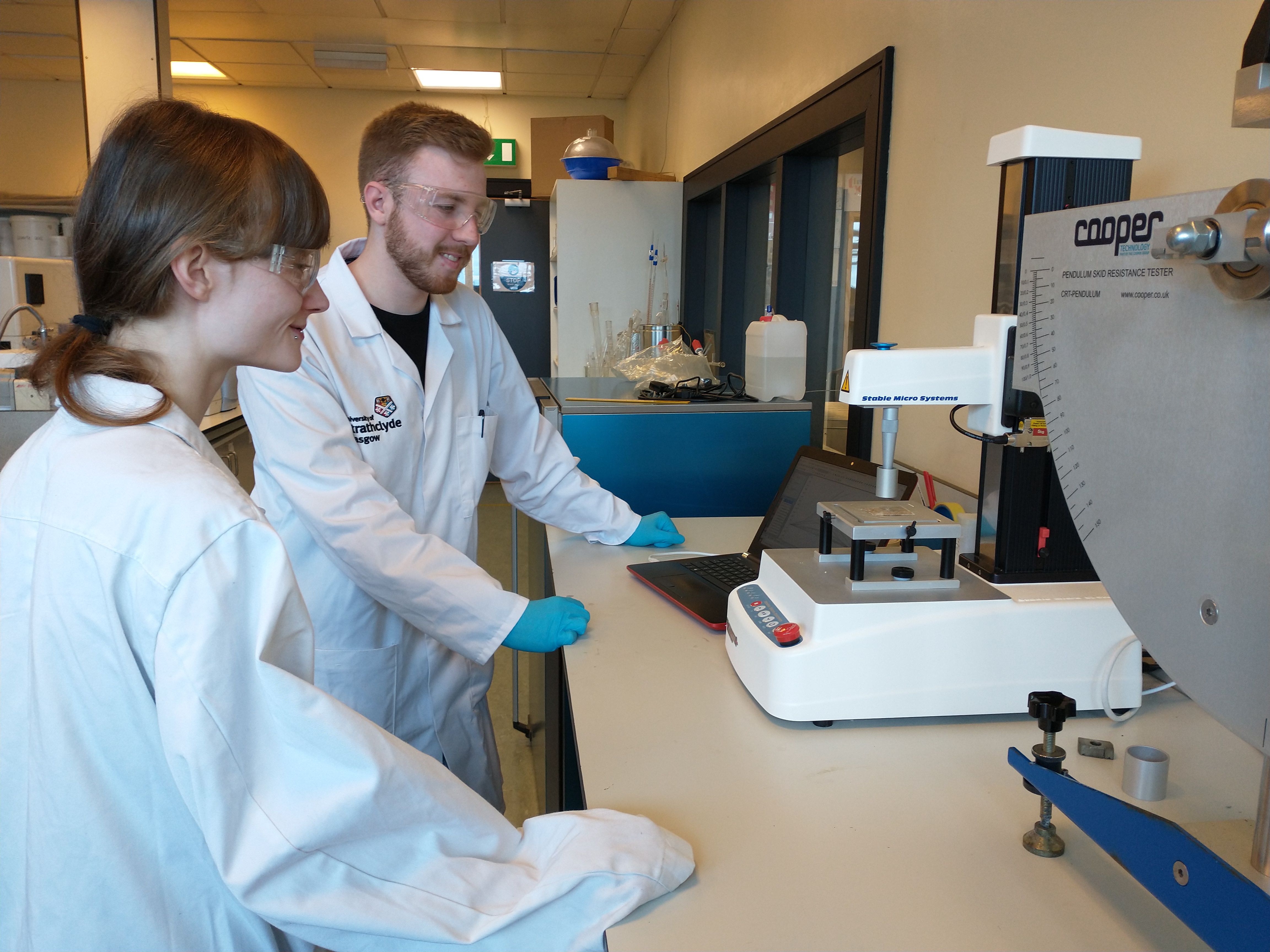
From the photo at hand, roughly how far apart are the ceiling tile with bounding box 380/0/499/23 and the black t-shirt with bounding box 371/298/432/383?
3838mm

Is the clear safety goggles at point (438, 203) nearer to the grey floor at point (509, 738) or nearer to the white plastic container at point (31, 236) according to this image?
the grey floor at point (509, 738)

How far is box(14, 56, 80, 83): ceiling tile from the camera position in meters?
6.18

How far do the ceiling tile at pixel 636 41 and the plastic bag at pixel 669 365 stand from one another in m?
3.48

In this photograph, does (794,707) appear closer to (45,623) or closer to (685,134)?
(45,623)

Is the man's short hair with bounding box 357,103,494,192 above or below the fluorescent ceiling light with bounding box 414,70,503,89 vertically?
below

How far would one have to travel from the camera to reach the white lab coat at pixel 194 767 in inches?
25.1

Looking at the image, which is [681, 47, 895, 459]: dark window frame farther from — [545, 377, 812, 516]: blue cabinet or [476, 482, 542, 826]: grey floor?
[476, 482, 542, 826]: grey floor

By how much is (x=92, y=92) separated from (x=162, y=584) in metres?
4.78

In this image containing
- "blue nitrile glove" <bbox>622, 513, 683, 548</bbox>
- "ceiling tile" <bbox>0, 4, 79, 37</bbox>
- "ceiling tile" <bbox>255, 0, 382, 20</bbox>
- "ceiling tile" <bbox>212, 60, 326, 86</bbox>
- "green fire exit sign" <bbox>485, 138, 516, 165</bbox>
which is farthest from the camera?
"green fire exit sign" <bbox>485, 138, 516, 165</bbox>

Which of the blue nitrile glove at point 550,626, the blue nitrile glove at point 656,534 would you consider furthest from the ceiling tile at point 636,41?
the blue nitrile glove at point 550,626

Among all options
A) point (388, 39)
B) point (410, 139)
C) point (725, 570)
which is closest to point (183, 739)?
point (725, 570)

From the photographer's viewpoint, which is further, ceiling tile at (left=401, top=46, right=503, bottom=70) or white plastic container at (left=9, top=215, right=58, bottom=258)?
ceiling tile at (left=401, top=46, right=503, bottom=70)

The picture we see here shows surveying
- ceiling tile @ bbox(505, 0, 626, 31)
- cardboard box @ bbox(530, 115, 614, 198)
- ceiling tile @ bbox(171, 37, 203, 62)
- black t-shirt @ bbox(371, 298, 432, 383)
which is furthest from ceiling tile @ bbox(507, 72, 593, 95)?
black t-shirt @ bbox(371, 298, 432, 383)

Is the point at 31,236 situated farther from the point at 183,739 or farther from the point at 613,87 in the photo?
the point at 183,739
